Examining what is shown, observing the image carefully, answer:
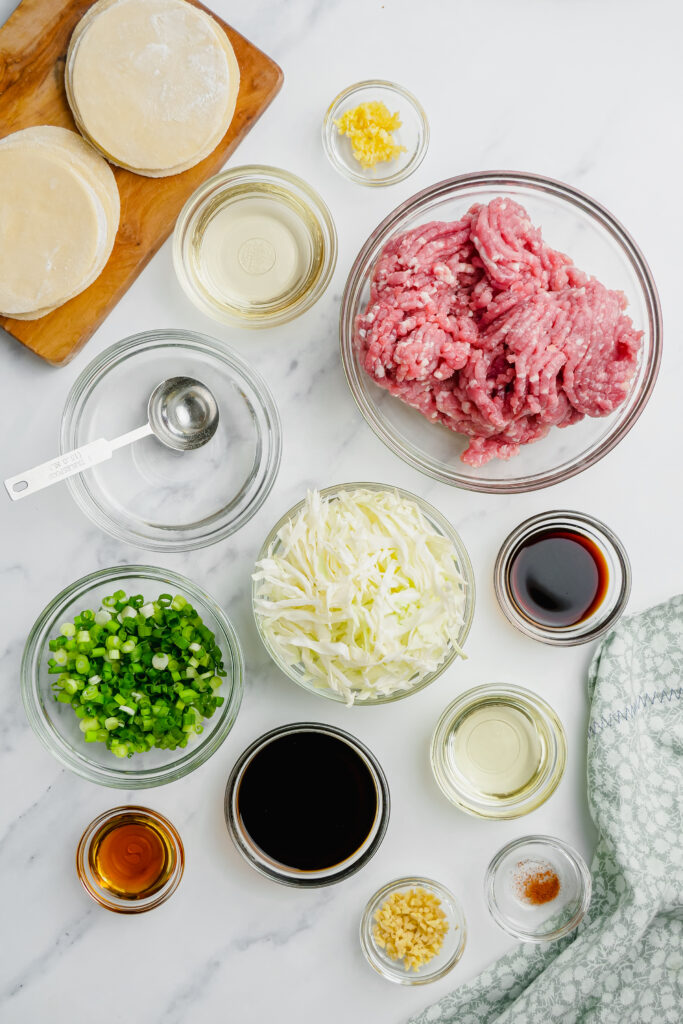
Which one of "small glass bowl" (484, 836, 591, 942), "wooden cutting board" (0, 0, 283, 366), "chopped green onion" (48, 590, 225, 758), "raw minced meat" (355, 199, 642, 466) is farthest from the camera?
"small glass bowl" (484, 836, 591, 942)

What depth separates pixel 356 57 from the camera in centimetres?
210

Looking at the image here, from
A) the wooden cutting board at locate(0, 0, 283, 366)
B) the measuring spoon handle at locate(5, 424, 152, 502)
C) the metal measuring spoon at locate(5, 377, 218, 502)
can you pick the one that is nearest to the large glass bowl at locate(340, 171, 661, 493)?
the metal measuring spoon at locate(5, 377, 218, 502)

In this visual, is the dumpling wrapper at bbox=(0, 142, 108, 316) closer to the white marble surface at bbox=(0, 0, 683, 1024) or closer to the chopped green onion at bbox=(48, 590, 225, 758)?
the white marble surface at bbox=(0, 0, 683, 1024)

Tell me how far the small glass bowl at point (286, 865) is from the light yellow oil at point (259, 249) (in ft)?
3.58

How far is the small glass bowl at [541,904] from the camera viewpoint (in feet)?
6.82

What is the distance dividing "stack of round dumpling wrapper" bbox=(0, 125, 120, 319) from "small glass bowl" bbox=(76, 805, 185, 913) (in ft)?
4.22

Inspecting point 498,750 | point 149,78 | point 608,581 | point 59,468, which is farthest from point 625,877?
point 149,78

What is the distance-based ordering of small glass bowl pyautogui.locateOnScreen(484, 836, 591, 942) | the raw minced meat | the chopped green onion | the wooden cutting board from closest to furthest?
the raw minced meat → the chopped green onion → the wooden cutting board → small glass bowl pyautogui.locateOnScreen(484, 836, 591, 942)

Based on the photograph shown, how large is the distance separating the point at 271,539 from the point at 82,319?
728 millimetres

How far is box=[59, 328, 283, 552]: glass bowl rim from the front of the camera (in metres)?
1.99

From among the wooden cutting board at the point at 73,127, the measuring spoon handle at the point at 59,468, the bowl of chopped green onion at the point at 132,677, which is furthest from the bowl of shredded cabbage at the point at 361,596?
the wooden cutting board at the point at 73,127

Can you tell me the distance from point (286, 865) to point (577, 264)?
169cm

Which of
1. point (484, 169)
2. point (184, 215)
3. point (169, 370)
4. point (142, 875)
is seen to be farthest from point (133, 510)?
point (484, 169)

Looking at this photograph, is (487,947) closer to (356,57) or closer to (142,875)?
(142,875)
